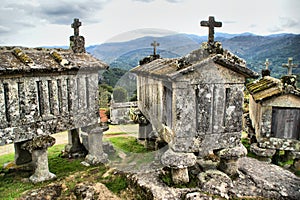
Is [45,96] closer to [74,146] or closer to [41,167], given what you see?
[41,167]

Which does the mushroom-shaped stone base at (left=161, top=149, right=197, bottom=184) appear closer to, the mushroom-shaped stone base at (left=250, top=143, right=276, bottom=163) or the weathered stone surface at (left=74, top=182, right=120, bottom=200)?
the weathered stone surface at (left=74, top=182, right=120, bottom=200)

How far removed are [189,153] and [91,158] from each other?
5012mm

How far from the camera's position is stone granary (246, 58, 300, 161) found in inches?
403

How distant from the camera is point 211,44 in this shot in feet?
23.3

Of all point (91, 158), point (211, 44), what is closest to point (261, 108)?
point (211, 44)

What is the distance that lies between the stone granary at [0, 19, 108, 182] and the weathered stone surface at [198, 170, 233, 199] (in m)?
4.94

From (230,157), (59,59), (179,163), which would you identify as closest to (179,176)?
(179,163)

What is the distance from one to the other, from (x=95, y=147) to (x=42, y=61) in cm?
412

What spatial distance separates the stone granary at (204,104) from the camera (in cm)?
666

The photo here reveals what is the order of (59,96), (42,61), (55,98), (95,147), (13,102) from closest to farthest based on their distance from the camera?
1. (13,102)
2. (42,61)
3. (55,98)
4. (59,96)
5. (95,147)

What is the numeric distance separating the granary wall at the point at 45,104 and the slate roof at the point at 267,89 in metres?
7.21

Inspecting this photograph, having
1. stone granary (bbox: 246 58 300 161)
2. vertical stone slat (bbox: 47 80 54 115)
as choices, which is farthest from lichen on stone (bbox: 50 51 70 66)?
stone granary (bbox: 246 58 300 161)

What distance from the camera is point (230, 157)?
740 centimetres

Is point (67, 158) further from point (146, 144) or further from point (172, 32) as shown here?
point (172, 32)
